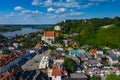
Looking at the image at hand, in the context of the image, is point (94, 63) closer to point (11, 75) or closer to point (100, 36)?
point (11, 75)

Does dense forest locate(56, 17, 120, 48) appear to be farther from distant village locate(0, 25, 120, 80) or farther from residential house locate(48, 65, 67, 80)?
residential house locate(48, 65, 67, 80)

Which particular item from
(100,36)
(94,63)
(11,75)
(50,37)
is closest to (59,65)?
(94,63)

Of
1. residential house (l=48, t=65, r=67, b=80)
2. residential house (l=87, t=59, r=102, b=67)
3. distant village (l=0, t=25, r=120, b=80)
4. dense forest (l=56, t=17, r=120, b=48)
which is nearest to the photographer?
distant village (l=0, t=25, r=120, b=80)

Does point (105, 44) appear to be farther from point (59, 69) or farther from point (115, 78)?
point (115, 78)

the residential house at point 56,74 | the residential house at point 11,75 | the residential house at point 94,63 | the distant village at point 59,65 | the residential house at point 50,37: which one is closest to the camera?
the residential house at point 11,75

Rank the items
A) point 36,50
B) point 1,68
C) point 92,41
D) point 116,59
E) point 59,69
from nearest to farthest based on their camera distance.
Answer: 1. point 59,69
2. point 1,68
3. point 116,59
4. point 36,50
5. point 92,41

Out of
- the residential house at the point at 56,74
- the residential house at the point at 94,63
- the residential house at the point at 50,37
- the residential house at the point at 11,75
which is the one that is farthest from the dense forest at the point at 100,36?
the residential house at the point at 11,75

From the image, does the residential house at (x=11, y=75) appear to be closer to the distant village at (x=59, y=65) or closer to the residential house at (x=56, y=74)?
the distant village at (x=59, y=65)

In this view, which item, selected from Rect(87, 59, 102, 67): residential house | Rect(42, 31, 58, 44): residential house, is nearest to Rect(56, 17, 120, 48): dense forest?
Rect(42, 31, 58, 44): residential house

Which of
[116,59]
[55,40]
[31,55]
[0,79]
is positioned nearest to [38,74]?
[0,79]

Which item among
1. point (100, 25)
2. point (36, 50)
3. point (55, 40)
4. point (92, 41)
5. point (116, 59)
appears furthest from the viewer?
point (100, 25)

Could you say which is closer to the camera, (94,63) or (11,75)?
(11,75)
